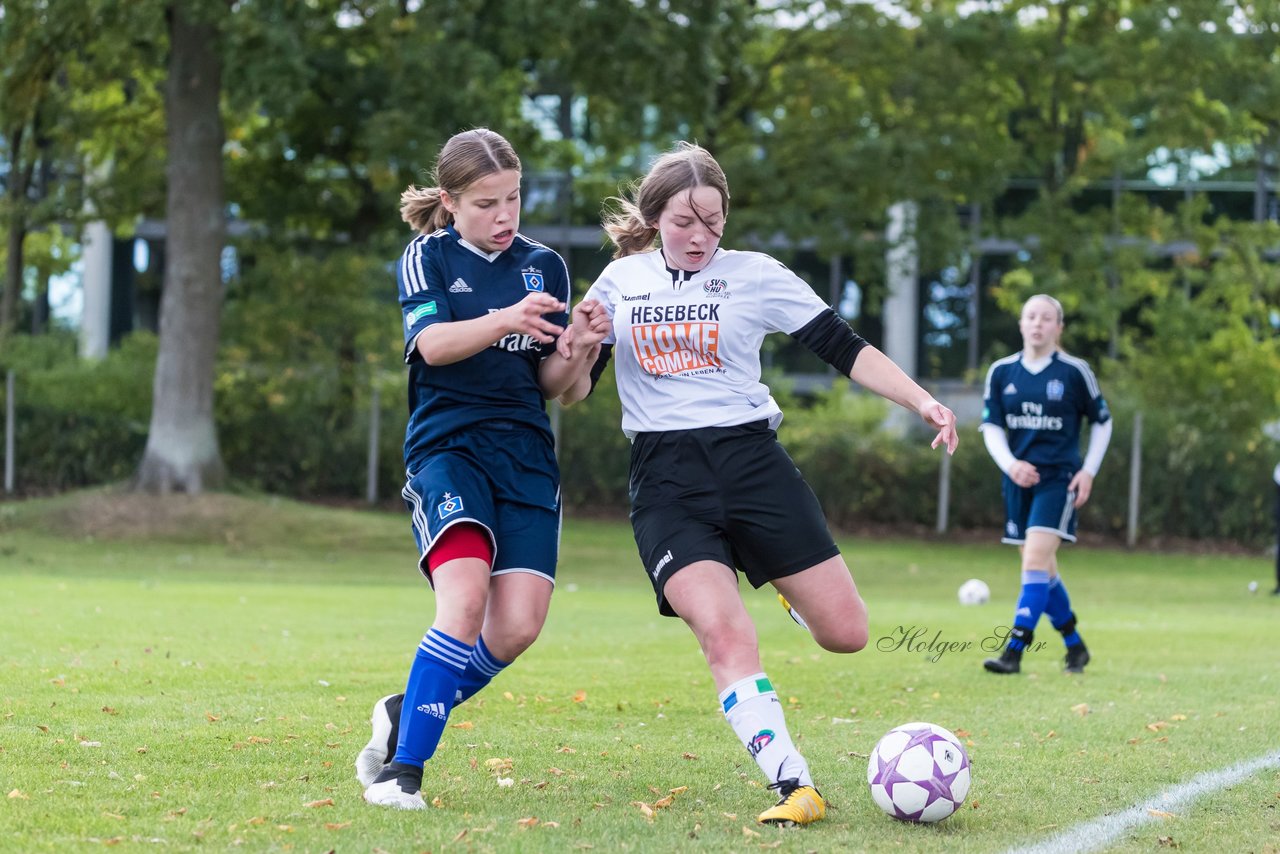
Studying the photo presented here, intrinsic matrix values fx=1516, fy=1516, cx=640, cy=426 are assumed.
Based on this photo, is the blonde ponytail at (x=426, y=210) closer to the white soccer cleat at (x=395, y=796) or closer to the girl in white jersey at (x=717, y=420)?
the girl in white jersey at (x=717, y=420)

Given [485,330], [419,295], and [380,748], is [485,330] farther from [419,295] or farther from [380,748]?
[380,748]

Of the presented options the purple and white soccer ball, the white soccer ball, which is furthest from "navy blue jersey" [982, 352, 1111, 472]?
the white soccer ball

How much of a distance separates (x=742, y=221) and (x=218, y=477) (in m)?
9.24

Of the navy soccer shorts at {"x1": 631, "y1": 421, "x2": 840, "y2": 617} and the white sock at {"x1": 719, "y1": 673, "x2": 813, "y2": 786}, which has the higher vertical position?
the navy soccer shorts at {"x1": 631, "y1": 421, "x2": 840, "y2": 617}

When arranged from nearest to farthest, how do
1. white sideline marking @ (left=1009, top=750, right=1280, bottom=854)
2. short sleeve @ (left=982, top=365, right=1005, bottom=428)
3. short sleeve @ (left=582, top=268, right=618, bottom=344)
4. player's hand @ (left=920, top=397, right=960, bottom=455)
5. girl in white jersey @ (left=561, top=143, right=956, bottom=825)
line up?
1. white sideline marking @ (left=1009, top=750, right=1280, bottom=854)
2. player's hand @ (left=920, top=397, right=960, bottom=455)
3. girl in white jersey @ (left=561, top=143, right=956, bottom=825)
4. short sleeve @ (left=582, top=268, right=618, bottom=344)
5. short sleeve @ (left=982, top=365, right=1005, bottom=428)

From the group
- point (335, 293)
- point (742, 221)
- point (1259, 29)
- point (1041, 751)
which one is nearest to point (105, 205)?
point (335, 293)

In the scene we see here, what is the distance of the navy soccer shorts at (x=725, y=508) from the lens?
16.9ft

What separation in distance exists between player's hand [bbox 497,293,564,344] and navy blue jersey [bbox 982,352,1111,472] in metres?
5.38

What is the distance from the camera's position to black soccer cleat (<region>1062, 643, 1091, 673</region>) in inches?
372

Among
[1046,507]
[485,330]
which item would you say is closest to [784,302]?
[485,330]

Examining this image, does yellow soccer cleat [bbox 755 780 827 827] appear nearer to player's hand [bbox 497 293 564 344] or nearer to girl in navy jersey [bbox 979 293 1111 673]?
player's hand [bbox 497 293 564 344]

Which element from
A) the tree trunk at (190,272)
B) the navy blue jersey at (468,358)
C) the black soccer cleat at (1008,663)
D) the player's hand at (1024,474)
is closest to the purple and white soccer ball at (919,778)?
the navy blue jersey at (468,358)

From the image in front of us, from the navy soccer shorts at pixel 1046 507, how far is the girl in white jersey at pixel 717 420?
4499 mm

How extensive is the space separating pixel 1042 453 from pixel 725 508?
5.00 meters
